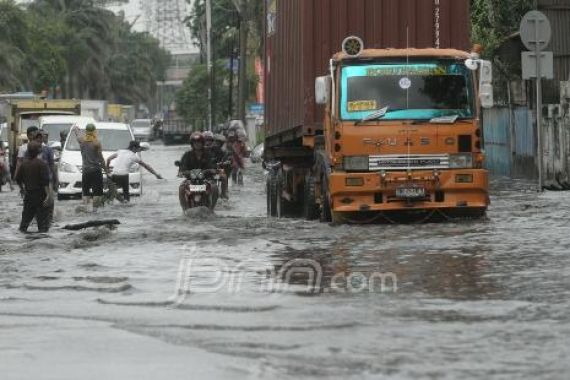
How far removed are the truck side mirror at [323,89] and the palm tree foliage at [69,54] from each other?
69.2 meters

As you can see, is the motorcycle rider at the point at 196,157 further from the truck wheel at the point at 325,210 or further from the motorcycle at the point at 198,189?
the truck wheel at the point at 325,210

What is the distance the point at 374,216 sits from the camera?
63.1 feet

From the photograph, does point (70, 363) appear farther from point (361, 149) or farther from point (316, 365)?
point (361, 149)

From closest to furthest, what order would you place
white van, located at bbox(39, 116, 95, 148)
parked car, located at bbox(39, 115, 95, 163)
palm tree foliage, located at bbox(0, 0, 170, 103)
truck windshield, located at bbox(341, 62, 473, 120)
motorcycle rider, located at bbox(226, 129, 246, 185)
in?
truck windshield, located at bbox(341, 62, 473, 120) < motorcycle rider, located at bbox(226, 129, 246, 185) < parked car, located at bbox(39, 115, 95, 163) < white van, located at bbox(39, 116, 95, 148) < palm tree foliage, located at bbox(0, 0, 170, 103)

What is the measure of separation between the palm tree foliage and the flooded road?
70766mm

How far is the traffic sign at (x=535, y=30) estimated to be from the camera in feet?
82.0

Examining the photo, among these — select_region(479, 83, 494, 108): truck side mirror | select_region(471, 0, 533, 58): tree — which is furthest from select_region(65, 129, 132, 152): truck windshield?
select_region(479, 83, 494, 108): truck side mirror

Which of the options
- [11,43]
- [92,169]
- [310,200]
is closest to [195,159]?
[310,200]

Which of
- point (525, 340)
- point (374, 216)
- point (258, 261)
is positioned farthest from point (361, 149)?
point (525, 340)

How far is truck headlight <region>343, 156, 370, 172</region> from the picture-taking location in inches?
732

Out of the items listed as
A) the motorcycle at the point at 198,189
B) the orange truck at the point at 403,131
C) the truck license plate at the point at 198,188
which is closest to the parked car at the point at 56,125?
the motorcycle at the point at 198,189

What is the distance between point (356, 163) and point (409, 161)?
67 centimetres

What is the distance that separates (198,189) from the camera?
74.0ft

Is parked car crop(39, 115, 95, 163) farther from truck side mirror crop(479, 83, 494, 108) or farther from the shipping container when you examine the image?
truck side mirror crop(479, 83, 494, 108)
